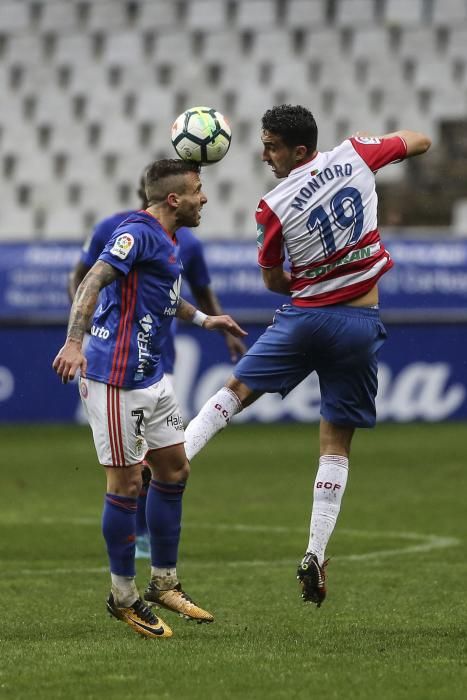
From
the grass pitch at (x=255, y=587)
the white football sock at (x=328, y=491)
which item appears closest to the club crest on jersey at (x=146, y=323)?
the white football sock at (x=328, y=491)

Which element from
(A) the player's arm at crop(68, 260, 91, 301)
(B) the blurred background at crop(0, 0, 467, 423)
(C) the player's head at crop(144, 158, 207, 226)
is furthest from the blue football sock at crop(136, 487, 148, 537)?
(B) the blurred background at crop(0, 0, 467, 423)

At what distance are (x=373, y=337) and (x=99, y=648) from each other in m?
1.77

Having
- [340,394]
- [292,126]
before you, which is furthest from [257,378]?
[292,126]

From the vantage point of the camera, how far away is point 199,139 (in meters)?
6.07

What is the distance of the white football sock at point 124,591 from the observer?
554 centimetres

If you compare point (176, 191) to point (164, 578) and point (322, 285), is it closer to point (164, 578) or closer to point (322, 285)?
point (322, 285)

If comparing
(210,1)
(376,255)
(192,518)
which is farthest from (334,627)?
(210,1)

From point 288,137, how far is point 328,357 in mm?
937

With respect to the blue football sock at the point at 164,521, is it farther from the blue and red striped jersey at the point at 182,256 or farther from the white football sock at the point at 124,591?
the blue and red striped jersey at the point at 182,256

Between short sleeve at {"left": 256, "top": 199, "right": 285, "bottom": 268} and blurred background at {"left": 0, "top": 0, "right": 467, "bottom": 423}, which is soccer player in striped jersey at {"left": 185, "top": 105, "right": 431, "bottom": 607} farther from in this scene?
blurred background at {"left": 0, "top": 0, "right": 467, "bottom": 423}

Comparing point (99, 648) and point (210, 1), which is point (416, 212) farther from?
point (99, 648)

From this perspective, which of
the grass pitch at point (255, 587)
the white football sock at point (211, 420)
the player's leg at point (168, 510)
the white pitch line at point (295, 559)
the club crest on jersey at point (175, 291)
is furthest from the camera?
the white pitch line at point (295, 559)

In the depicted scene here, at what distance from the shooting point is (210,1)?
23.3 metres

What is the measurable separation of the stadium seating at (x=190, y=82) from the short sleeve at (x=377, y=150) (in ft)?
49.8
